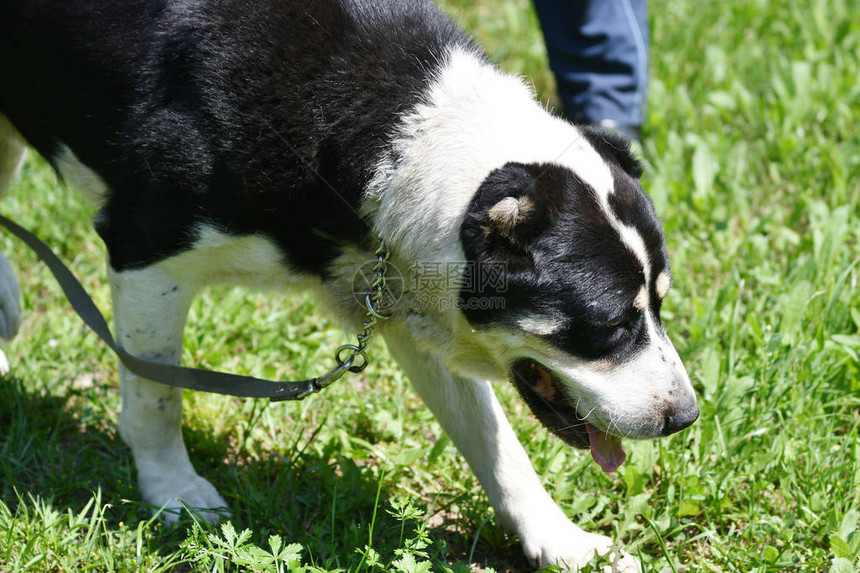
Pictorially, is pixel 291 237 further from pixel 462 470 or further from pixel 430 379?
pixel 462 470

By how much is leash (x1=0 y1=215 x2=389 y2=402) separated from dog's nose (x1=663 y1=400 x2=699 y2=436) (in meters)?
0.86

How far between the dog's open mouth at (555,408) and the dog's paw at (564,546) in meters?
0.25

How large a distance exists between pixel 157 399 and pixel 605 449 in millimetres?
1423

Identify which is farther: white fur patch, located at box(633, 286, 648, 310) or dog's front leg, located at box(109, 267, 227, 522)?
dog's front leg, located at box(109, 267, 227, 522)

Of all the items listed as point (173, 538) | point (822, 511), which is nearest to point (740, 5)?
point (822, 511)

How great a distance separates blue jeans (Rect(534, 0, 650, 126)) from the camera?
4461 millimetres

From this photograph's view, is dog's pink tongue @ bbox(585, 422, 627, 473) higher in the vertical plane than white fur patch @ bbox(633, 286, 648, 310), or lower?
lower

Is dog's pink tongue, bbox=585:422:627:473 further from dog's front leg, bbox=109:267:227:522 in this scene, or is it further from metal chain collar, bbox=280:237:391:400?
dog's front leg, bbox=109:267:227:522

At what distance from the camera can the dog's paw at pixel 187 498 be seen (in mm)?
2914

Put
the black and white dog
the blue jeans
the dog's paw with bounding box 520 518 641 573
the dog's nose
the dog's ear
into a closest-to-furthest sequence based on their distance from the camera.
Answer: the dog's ear, the black and white dog, the dog's nose, the dog's paw with bounding box 520 518 641 573, the blue jeans

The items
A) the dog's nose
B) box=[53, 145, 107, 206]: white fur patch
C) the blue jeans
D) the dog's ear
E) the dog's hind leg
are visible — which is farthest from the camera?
the blue jeans

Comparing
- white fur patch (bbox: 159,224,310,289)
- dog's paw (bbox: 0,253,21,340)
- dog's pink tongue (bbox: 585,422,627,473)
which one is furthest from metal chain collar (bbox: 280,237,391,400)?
dog's paw (bbox: 0,253,21,340)

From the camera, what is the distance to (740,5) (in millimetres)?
5840

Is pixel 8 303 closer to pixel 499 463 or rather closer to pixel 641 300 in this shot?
pixel 499 463
